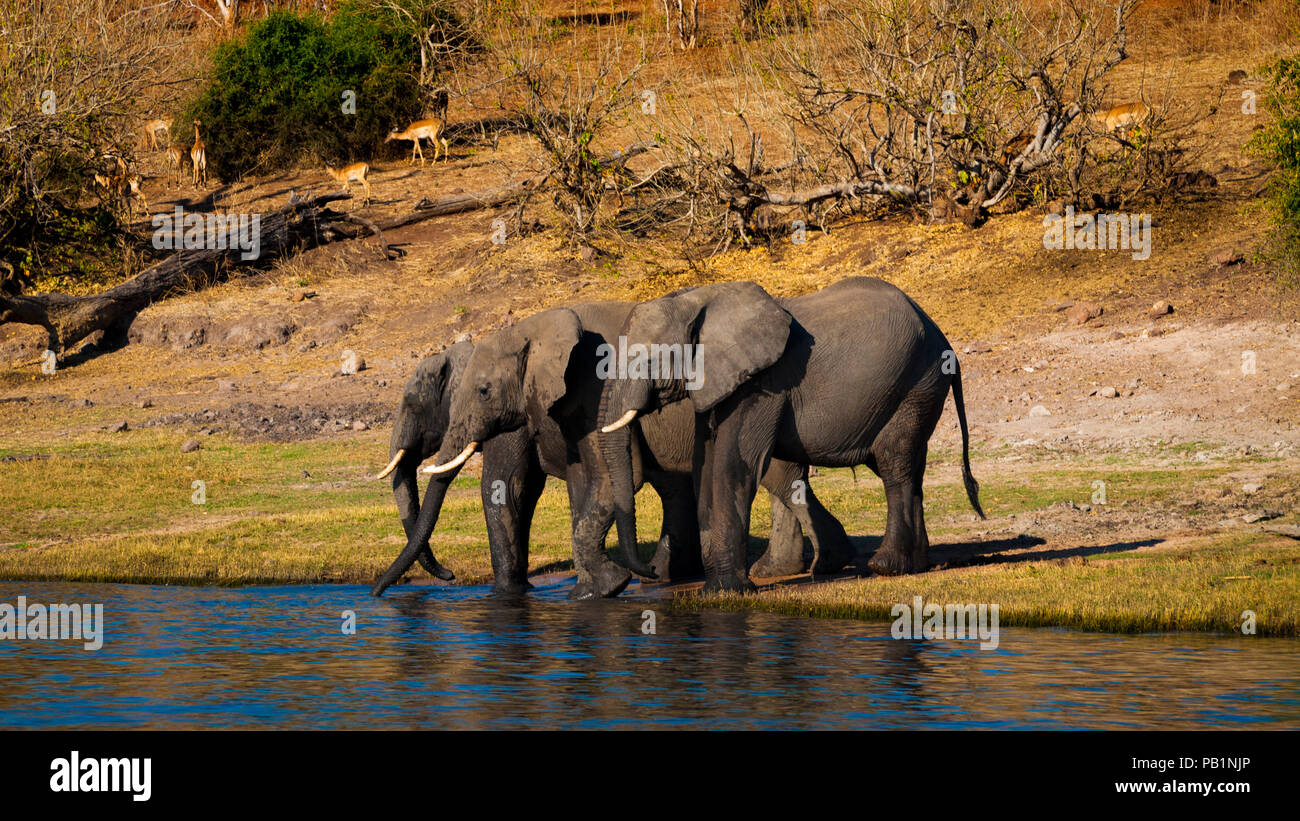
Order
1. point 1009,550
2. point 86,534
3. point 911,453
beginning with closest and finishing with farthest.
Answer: point 911,453, point 1009,550, point 86,534

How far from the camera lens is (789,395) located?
1412 centimetres

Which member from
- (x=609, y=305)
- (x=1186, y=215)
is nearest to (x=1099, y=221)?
(x=1186, y=215)

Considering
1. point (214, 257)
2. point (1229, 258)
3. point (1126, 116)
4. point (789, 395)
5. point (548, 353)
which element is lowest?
point (789, 395)

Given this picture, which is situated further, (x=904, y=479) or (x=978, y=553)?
(x=978, y=553)

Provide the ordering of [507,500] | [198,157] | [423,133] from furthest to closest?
[423,133], [198,157], [507,500]

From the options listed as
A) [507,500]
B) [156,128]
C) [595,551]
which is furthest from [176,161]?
[595,551]

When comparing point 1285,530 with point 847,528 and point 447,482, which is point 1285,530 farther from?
point 447,482

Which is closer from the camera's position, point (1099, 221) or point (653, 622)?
point (653, 622)

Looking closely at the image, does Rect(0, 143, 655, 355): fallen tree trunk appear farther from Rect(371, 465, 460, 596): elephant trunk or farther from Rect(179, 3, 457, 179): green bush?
Rect(371, 465, 460, 596): elephant trunk

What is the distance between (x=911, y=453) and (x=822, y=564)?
1.42 m

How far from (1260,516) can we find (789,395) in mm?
5470

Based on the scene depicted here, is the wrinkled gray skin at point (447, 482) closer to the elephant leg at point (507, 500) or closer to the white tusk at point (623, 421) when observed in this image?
the elephant leg at point (507, 500)

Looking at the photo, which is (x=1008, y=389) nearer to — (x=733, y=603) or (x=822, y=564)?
(x=822, y=564)
